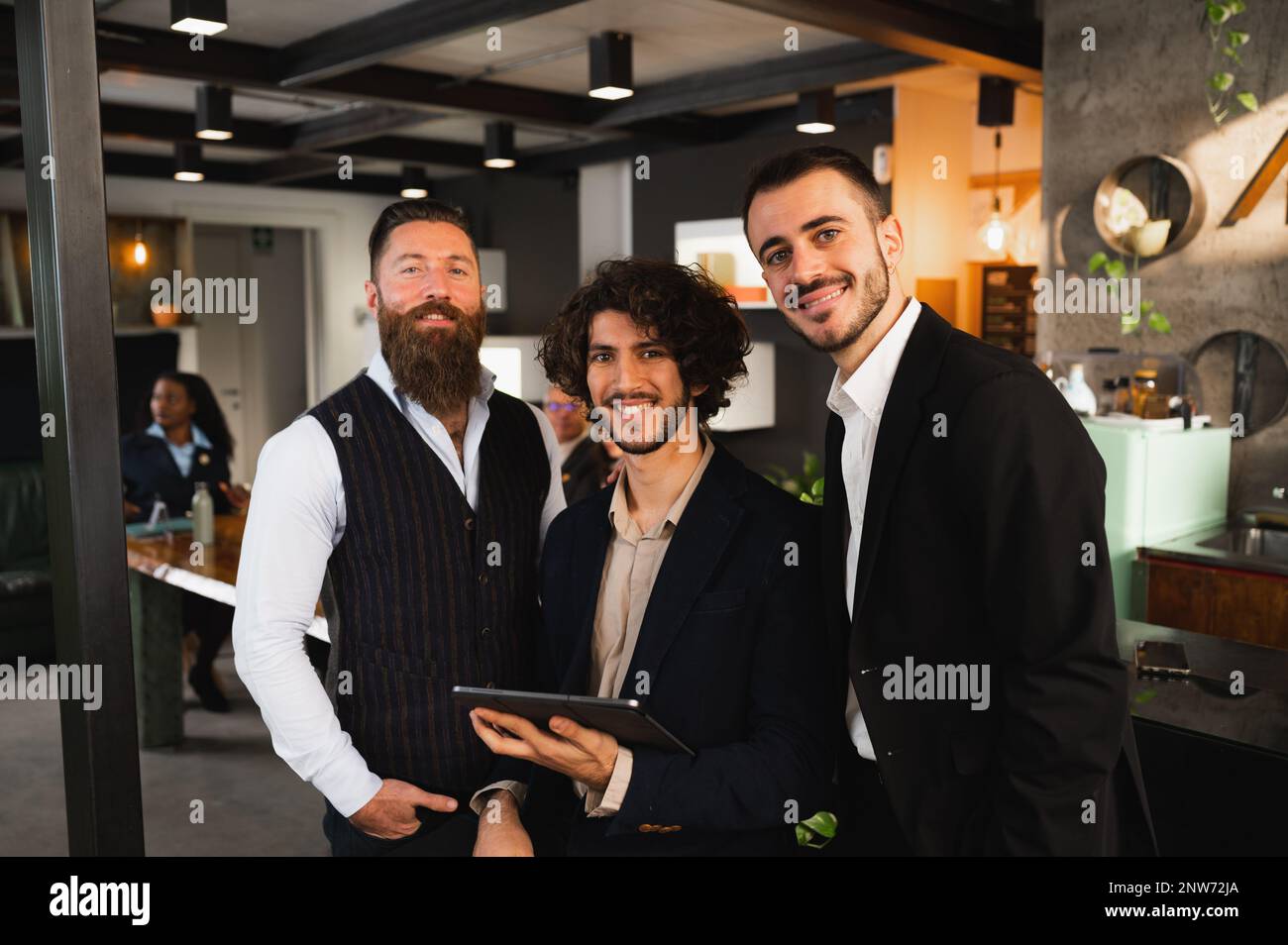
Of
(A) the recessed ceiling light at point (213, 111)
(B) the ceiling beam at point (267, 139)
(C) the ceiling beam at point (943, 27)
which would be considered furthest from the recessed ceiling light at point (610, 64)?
(B) the ceiling beam at point (267, 139)

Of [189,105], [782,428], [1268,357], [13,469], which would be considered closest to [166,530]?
[13,469]

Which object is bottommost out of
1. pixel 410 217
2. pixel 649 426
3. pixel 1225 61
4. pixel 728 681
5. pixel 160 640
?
pixel 160 640

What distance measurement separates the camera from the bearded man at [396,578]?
178 centimetres

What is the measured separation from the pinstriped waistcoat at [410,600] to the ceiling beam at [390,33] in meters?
2.51

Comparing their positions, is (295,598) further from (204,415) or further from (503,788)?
(204,415)

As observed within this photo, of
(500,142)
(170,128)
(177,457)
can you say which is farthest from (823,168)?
(170,128)

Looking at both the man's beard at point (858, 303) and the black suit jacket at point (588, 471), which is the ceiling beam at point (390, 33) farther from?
the man's beard at point (858, 303)

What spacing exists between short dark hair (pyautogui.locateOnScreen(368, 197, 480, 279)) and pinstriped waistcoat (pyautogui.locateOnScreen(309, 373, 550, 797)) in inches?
9.8

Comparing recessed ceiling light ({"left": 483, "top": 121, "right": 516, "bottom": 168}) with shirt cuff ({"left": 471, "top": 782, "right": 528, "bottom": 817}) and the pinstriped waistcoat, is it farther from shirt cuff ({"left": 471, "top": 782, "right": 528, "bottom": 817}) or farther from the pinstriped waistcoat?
shirt cuff ({"left": 471, "top": 782, "right": 528, "bottom": 817})

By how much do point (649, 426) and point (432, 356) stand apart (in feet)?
1.57

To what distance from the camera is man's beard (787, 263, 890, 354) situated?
1524mm

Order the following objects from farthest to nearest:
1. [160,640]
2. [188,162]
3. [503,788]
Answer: [188,162] → [160,640] → [503,788]

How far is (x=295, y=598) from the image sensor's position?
179 centimetres

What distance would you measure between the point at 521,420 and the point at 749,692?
0.73 m
